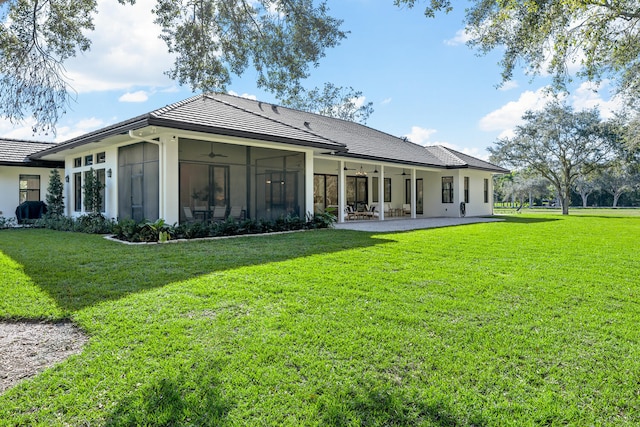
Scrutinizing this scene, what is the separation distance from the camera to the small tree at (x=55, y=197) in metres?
17.4

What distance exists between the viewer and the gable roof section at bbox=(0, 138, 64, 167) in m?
17.5

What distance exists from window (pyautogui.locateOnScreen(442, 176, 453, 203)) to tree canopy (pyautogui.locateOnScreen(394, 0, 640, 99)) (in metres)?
14.3

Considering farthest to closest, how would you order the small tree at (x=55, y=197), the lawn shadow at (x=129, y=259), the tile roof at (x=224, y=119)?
the small tree at (x=55, y=197)
the tile roof at (x=224, y=119)
the lawn shadow at (x=129, y=259)

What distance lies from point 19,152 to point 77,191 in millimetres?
4247

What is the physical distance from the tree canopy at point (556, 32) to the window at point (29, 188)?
1849 cm

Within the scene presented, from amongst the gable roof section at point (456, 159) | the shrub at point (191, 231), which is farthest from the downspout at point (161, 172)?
the gable roof section at point (456, 159)

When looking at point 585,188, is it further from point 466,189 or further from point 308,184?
point 308,184

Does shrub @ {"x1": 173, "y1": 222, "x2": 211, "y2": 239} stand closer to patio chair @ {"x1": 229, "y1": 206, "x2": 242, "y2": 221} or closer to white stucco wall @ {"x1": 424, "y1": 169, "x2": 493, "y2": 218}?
patio chair @ {"x1": 229, "y1": 206, "x2": 242, "y2": 221}

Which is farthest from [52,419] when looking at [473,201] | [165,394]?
[473,201]

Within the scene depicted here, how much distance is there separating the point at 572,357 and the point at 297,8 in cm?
656

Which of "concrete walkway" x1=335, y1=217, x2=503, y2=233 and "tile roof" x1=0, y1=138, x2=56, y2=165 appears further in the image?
"tile roof" x1=0, y1=138, x2=56, y2=165

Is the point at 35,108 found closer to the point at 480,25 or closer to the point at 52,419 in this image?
the point at 52,419

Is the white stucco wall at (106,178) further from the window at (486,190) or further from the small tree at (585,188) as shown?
the small tree at (585,188)

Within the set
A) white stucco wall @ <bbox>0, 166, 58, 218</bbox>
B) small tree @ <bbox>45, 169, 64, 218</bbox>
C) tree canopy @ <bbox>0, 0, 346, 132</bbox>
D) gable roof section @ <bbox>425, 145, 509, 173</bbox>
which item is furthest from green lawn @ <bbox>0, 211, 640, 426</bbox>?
gable roof section @ <bbox>425, 145, 509, 173</bbox>
